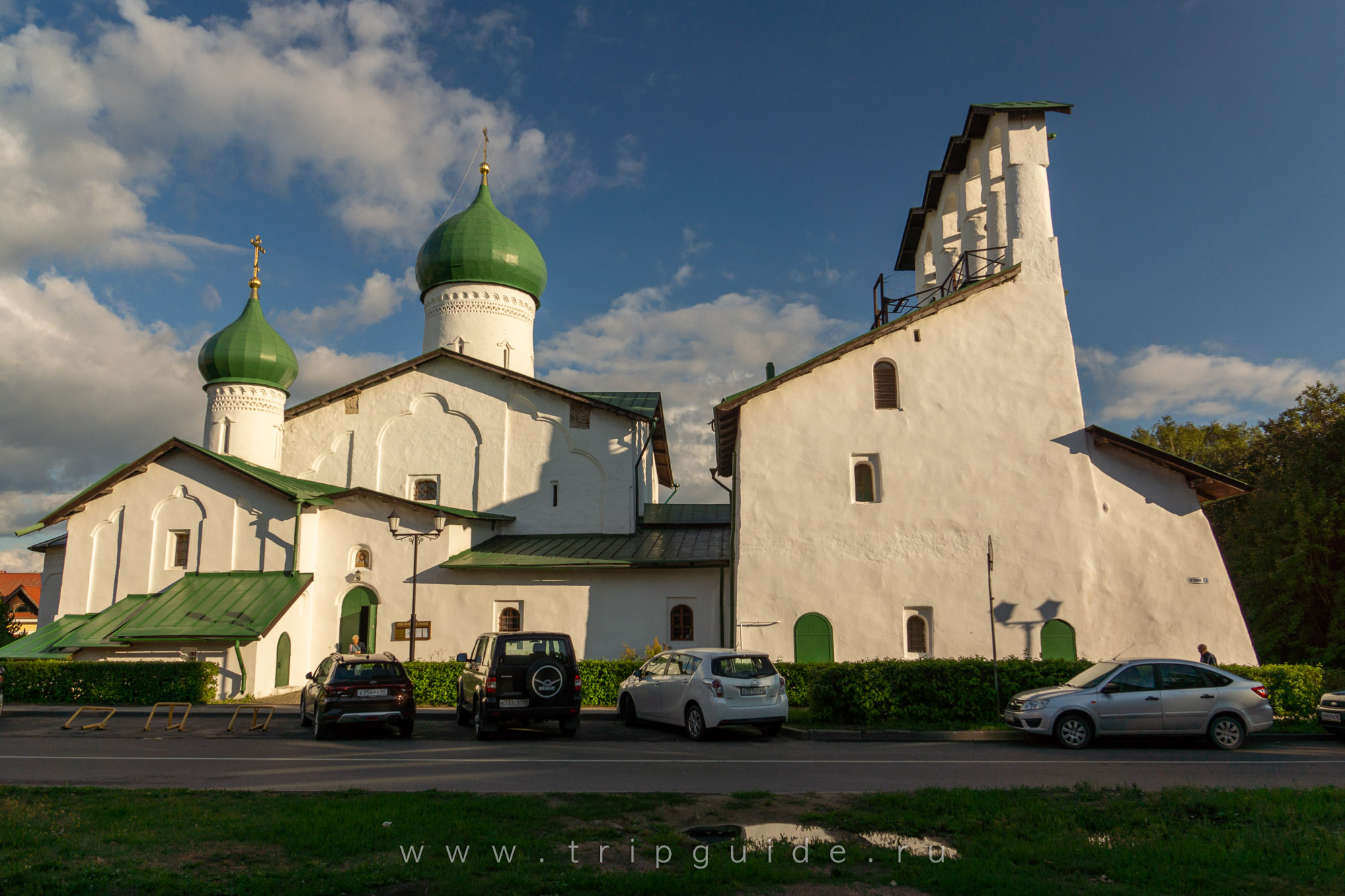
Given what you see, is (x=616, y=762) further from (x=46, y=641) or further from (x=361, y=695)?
(x=46, y=641)

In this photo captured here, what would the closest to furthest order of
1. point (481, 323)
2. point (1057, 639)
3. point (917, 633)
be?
point (1057, 639), point (917, 633), point (481, 323)

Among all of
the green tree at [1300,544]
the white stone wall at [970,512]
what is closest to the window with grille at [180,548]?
the white stone wall at [970,512]

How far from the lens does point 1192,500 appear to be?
20578 mm

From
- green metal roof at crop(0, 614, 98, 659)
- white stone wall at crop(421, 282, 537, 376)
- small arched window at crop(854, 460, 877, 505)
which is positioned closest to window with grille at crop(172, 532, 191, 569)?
green metal roof at crop(0, 614, 98, 659)

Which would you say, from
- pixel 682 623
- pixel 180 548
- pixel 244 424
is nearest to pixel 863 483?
pixel 682 623

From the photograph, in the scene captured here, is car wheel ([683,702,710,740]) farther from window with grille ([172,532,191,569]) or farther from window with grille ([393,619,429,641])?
window with grille ([172,532,191,569])

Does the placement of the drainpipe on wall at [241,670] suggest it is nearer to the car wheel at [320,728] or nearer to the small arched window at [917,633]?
the car wheel at [320,728]

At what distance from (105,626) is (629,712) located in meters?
15.5

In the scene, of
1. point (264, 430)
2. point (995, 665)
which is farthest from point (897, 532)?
point (264, 430)

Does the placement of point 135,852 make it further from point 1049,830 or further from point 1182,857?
point 1182,857

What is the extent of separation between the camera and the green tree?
28.0 m

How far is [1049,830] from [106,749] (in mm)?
13364

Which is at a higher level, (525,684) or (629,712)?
(525,684)

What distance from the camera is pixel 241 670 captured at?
71.2ft
